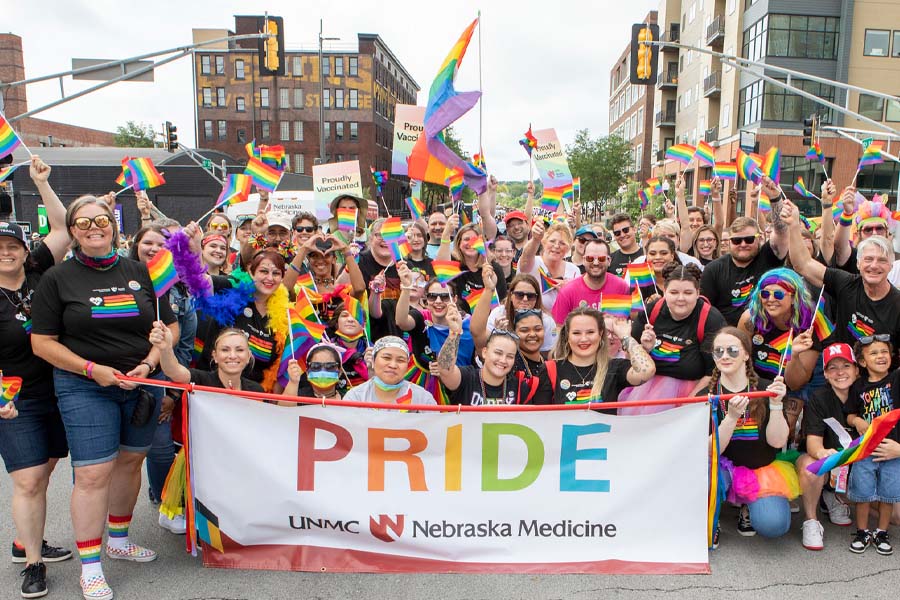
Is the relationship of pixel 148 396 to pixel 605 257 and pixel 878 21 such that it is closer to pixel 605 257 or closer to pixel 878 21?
pixel 605 257

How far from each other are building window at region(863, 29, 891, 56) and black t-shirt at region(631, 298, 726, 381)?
1501 inches

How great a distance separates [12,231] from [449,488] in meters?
2.76

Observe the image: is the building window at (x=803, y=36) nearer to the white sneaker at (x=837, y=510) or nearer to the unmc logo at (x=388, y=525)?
the white sneaker at (x=837, y=510)

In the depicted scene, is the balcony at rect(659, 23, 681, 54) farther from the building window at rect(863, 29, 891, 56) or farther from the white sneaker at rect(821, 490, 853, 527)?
the white sneaker at rect(821, 490, 853, 527)

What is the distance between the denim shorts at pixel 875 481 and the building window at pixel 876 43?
38242mm

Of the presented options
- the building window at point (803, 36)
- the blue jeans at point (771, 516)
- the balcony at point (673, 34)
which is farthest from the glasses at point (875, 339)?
the balcony at point (673, 34)

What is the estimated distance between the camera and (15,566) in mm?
3906

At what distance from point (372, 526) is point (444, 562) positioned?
458mm

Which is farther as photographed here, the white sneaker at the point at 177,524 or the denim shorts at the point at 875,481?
the white sneaker at the point at 177,524

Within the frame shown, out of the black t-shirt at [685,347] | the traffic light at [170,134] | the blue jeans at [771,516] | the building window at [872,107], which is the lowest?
the blue jeans at [771,516]

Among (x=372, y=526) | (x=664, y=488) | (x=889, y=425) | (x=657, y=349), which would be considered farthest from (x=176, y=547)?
(x=889, y=425)

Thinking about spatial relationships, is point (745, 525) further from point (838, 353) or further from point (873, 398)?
point (838, 353)

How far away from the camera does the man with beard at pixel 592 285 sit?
5.16 metres

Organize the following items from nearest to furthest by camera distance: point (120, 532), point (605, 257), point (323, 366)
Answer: point (120, 532) < point (323, 366) < point (605, 257)
